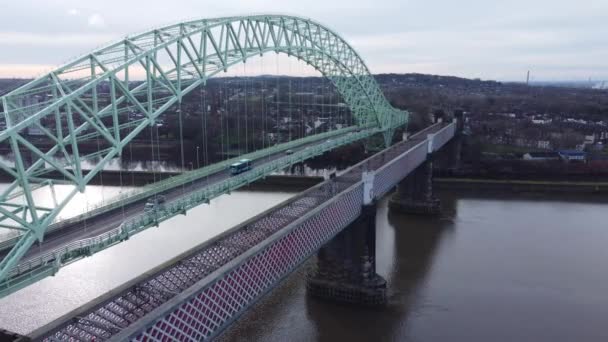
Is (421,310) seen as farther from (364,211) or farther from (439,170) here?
(439,170)

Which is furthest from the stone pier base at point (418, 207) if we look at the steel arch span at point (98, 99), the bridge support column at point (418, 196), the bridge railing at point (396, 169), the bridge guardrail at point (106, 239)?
the bridge guardrail at point (106, 239)

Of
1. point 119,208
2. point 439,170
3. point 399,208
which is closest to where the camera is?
point 119,208

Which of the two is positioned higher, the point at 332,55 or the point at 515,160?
the point at 332,55

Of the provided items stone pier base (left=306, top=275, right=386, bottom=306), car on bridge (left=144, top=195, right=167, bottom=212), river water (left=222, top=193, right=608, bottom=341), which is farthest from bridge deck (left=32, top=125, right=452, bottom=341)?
river water (left=222, top=193, right=608, bottom=341)

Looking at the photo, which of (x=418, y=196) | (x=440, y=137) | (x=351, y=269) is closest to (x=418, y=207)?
(x=418, y=196)

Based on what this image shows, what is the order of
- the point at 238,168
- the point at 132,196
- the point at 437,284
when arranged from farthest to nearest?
the point at 437,284
the point at 238,168
the point at 132,196

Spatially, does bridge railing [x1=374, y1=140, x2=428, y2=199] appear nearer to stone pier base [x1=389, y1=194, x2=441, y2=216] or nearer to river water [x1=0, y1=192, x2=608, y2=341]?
stone pier base [x1=389, y1=194, x2=441, y2=216]

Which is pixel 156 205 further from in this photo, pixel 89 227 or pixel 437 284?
pixel 437 284

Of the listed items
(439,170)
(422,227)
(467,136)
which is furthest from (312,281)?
(467,136)
